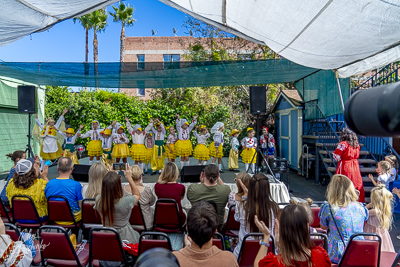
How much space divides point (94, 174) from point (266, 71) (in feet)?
13.1

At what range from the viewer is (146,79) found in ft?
21.2

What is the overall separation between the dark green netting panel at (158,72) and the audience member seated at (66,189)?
284 centimetres

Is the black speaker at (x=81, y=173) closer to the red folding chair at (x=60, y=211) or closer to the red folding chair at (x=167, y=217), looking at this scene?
the red folding chair at (x=60, y=211)

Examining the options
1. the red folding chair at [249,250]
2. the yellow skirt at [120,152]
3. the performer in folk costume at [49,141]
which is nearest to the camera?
the red folding chair at [249,250]

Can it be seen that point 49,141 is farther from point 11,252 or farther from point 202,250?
point 202,250

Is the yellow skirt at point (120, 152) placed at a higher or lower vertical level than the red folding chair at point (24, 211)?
higher

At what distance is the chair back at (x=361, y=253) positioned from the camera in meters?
2.23

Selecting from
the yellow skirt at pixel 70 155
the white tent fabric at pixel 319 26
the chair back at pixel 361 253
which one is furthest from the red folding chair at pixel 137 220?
the yellow skirt at pixel 70 155

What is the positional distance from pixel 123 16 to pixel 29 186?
63.9 ft

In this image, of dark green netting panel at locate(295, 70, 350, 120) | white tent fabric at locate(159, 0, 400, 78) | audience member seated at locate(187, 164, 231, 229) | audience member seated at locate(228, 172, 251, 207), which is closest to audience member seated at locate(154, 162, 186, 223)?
audience member seated at locate(187, 164, 231, 229)

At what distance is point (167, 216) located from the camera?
3467 millimetres

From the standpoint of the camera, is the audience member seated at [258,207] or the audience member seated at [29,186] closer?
the audience member seated at [258,207]

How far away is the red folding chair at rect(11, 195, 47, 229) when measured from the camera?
3273 mm

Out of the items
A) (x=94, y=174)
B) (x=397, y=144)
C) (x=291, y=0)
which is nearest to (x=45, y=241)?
(x=94, y=174)
